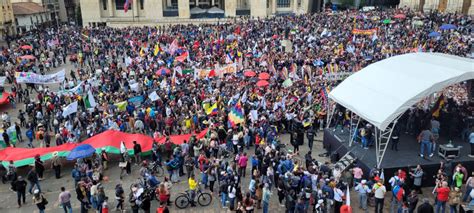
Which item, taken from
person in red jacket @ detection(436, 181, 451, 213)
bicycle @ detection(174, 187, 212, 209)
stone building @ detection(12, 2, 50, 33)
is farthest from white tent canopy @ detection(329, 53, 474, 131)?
stone building @ detection(12, 2, 50, 33)

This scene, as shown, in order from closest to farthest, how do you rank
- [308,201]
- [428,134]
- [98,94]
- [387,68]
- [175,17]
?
[308,201], [428,134], [387,68], [98,94], [175,17]

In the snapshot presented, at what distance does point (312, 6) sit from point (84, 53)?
50036mm

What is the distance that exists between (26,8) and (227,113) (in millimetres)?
59699

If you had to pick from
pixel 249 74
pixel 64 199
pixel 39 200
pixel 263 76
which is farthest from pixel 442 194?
pixel 249 74

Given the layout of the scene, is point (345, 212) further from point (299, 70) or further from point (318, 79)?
point (299, 70)

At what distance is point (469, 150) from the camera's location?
15.7 m

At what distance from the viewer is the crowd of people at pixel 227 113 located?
13359 millimetres

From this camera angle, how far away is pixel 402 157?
1532 centimetres

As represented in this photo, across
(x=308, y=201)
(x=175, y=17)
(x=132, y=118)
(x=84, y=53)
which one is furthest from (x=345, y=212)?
(x=175, y=17)

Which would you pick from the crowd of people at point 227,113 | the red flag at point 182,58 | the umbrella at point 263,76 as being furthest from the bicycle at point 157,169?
the red flag at point 182,58

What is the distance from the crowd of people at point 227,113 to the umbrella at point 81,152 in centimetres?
46

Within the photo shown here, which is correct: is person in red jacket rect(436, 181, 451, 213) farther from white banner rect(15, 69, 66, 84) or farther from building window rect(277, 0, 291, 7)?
building window rect(277, 0, 291, 7)

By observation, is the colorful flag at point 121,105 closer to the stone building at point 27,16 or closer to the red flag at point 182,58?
the red flag at point 182,58

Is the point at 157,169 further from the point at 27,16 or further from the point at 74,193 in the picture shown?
the point at 27,16
